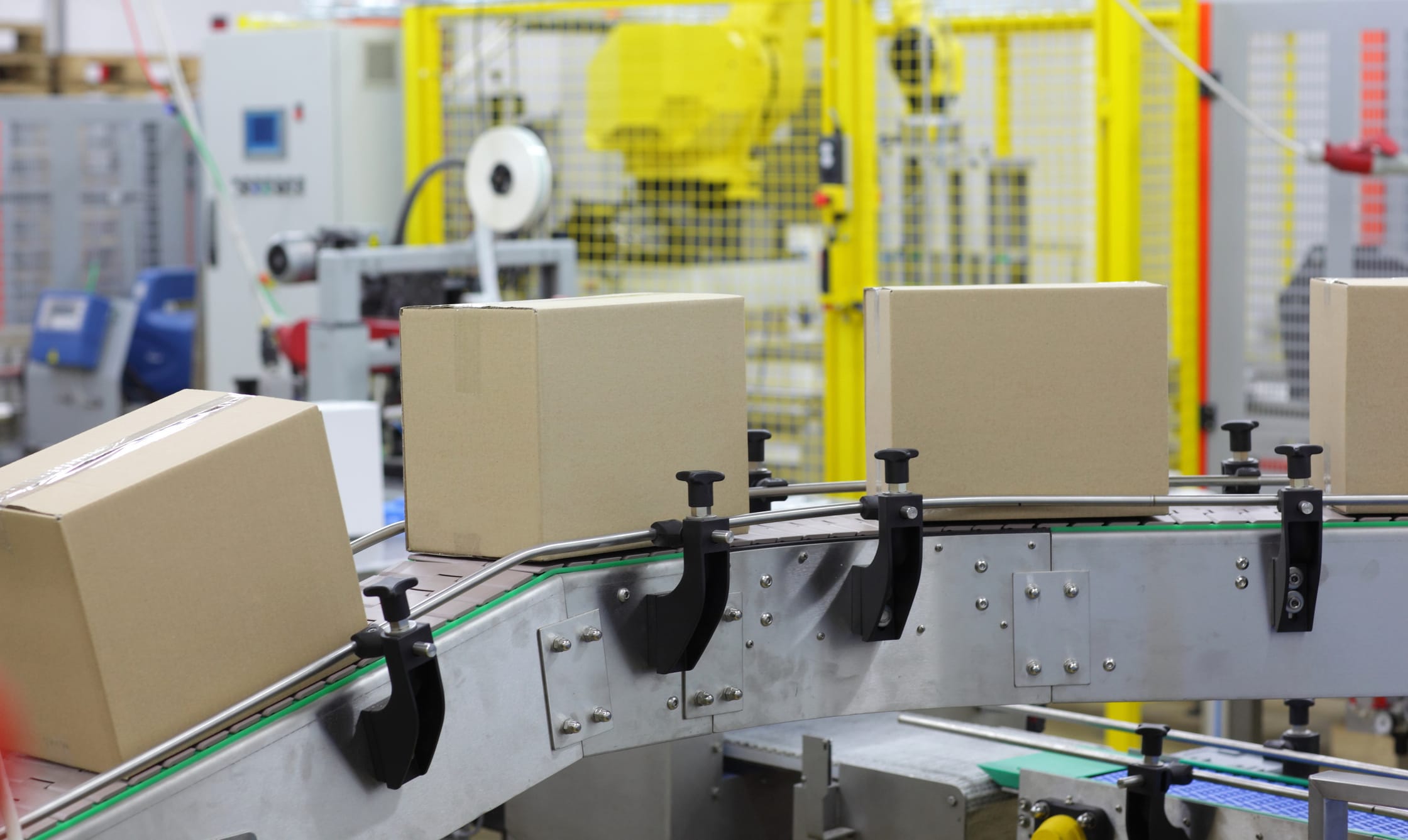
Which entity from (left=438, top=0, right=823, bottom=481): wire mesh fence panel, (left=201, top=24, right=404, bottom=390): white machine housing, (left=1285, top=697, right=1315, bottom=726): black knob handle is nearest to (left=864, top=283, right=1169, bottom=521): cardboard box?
(left=1285, top=697, right=1315, bottom=726): black knob handle

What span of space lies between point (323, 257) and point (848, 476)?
1.72m

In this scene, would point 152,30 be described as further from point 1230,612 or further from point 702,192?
point 1230,612

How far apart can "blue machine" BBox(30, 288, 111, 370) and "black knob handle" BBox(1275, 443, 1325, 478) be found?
617 cm

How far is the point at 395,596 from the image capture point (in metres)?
1.23

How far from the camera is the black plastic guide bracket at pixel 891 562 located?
1522 mm

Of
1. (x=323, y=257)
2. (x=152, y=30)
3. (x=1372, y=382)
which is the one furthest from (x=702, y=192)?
(x=152, y=30)

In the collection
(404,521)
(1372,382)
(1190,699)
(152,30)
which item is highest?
(152,30)

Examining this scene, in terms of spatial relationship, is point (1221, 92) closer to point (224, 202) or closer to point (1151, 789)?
point (1151, 789)

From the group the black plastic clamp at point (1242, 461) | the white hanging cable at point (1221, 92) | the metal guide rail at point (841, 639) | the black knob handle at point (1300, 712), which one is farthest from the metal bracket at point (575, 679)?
the white hanging cable at point (1221, 92)

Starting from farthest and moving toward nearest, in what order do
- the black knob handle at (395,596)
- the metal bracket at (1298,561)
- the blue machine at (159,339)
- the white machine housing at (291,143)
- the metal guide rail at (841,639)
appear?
the blue machine at (159,339), the white machine housing at (291,143), the metal bracket at (1298,561), the metal guide rail at (841,639), the black knob handle at (395,596)

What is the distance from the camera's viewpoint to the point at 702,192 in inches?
214

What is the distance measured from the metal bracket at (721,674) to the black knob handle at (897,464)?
19 cm

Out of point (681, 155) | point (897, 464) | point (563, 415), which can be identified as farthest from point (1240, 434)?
point (681, 155)

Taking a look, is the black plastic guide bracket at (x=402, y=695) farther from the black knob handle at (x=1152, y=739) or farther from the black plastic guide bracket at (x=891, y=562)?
the black knob handle at (x=1152, y=739)
